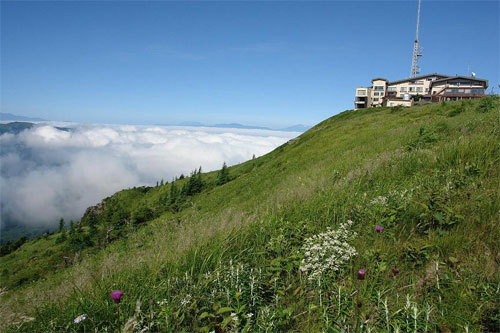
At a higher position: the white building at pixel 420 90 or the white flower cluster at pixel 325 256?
the white building at pixel 420 90

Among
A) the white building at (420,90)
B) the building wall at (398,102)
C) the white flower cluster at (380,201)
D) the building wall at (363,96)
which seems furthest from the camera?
the building wall at (363,96)

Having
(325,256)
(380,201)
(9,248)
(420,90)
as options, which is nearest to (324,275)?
(325,256)

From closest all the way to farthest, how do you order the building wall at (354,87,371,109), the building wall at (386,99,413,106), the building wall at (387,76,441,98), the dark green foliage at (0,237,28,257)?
the building wall at (386,99,413,106)
the building wall at (387,76,441,98)
the building wall at (354,87,371,109)
the dark green foliage at (0,237,28,257)

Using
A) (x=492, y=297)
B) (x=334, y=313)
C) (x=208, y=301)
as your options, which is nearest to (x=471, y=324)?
(x=492, y=297)

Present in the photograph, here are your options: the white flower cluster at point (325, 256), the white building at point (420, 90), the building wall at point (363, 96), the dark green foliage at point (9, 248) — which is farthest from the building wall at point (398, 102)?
the dark green foliage at point (9, 248)

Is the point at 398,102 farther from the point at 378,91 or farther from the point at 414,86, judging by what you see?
the point at 414,86

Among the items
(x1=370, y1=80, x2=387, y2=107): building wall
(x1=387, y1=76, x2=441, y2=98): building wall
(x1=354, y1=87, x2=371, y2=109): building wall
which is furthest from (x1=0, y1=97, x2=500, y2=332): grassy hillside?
(x1=354, y1=87, x2=371, y2=109): building wall

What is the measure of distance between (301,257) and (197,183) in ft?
365

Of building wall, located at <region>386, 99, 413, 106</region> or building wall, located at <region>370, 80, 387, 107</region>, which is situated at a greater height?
building wall, located at <region>370, 80, 387, 107</region>

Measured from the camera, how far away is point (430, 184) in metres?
4.59

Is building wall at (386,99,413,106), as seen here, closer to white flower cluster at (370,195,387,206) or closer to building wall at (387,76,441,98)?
building wall at (387,76,441,98)

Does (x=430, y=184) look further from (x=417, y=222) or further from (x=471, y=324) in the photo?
(x=471, y=324)

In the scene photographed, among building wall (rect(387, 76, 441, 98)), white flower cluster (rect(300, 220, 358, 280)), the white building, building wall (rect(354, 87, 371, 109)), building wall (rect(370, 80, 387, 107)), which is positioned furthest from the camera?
building wall (rect(354, 87, 371, 109))

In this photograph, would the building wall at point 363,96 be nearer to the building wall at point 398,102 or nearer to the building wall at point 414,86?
the building wall at point 414,86
